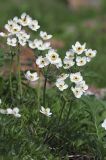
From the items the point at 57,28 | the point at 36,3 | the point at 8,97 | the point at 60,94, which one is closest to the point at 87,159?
the point at 60,94

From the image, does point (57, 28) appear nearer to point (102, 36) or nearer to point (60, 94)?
point (102, 36)

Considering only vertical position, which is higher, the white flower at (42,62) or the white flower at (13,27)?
the white flower at (13,27)

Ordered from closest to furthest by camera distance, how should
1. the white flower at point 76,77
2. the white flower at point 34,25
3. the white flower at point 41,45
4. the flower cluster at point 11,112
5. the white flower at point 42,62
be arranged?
the flower cluster at point 11,112
the white flower at point 76,77
the white flower at point 42,62
the white flower at point 41,45
the white flower at point 34,25

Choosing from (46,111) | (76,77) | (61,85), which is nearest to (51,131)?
(46,111)

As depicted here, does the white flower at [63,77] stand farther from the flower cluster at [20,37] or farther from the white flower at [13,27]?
the white flower at [13,27]

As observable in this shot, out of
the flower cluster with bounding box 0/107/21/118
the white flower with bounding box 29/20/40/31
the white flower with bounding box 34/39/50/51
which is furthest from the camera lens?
the white flower with bounding box 29/20/40/31

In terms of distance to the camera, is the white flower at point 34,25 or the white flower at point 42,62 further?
the white flower at point 34,25

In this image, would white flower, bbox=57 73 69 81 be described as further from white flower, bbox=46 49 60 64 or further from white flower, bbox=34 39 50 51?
white flower, bbox=34 39 50 51

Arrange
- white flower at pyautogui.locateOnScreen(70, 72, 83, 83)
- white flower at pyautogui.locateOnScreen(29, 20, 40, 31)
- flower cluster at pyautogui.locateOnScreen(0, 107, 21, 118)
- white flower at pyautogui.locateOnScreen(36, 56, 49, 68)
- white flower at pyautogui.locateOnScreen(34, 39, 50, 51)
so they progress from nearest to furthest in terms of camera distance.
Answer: flower cluster at pyautogui.locateOnScreen(0, 107, 21, 118) → white flower at pyautogui.locateOnScreen(70, 72, 83, 83) → white flower at pyautogui.locateOnScreen(36, 56, 49, 68) → white flower at pyautogui.locateOnScreen(34, 39, 50, 51) → white flower at pyautogui.locateOnScreen(29, 20, 40, 31)

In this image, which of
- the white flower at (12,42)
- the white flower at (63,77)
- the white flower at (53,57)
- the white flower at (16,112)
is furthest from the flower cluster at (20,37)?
the white flower at (16,112)

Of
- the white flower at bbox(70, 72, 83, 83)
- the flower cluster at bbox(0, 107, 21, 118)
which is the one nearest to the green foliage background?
the flower cluster at bbox(0, 107, 21, 118)
